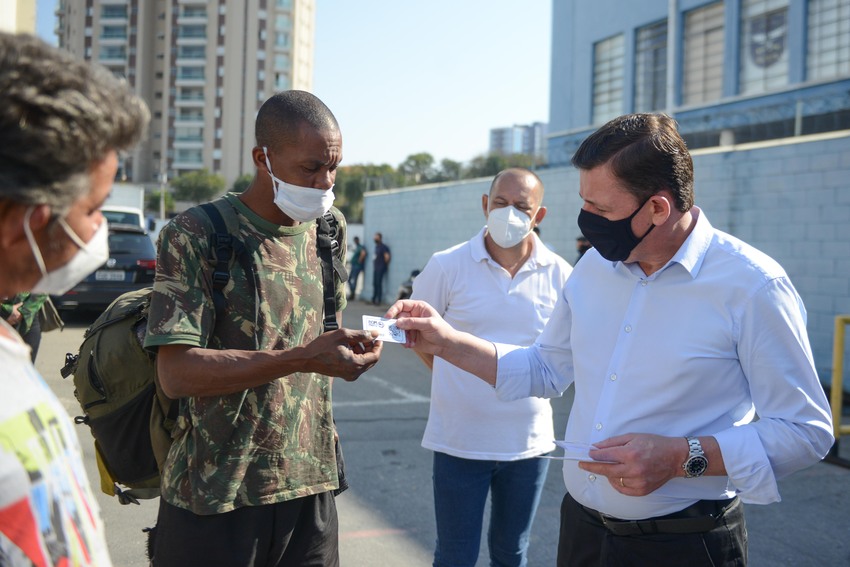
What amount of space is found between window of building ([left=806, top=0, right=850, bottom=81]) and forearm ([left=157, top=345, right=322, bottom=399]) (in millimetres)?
16493

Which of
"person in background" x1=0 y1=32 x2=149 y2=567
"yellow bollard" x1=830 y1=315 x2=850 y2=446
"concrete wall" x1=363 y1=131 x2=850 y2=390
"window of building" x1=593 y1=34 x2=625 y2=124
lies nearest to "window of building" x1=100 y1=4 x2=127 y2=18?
"window of building" x1=593 y1=34 x2=625 y2=124

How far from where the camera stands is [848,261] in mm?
9156

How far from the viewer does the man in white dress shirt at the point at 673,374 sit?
218 cm

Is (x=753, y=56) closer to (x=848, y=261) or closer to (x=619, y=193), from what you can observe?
(x=848, y=261)

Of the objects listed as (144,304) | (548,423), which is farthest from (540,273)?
(144,304)

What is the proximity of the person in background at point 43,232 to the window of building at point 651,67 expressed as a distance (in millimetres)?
20252

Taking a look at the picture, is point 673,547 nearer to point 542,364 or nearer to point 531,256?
point 542,364

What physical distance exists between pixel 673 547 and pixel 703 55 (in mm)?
18945

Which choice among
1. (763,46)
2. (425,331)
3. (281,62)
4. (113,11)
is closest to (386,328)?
(425,331)

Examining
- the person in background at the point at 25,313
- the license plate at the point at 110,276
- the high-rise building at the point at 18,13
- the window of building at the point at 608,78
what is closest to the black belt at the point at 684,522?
the person in background at the point at 25,313

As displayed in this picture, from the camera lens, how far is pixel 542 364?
9.43 ft

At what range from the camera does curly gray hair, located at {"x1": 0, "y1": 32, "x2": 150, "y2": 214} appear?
111 centimetres

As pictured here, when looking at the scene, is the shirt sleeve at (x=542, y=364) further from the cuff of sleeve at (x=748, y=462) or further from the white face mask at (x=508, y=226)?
the white face mask at (x=508, y=226)

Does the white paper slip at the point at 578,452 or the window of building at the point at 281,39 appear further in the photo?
the window of building at the point at 281,39
